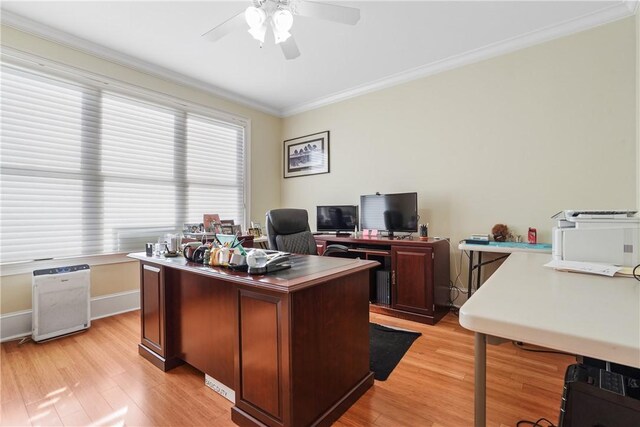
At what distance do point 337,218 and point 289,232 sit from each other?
4.15 ft

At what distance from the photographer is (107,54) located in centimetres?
299

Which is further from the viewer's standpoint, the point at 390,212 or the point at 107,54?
the point at 390,212

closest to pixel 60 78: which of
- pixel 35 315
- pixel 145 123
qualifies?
pixel 145 123

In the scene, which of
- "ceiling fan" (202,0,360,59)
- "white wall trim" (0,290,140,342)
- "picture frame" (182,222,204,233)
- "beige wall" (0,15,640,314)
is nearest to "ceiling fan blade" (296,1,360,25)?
"ceiling fan" (202,0,360,59)

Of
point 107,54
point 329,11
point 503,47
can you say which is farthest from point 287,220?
point 503,47

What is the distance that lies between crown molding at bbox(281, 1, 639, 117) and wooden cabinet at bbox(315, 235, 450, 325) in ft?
6.41

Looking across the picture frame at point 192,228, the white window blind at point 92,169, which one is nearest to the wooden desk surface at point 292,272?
the picture frame at point 192,228

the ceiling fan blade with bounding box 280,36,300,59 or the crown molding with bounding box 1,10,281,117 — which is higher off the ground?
the crown molding with bounding box 1,10,281,117

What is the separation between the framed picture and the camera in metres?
4.31

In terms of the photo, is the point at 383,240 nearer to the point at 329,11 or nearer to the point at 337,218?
the point at 337,218

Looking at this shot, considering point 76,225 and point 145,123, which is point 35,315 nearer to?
point 76,225

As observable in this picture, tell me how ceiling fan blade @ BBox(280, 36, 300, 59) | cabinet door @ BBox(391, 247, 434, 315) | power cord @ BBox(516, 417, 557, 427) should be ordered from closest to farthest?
power cord @ BBox(516, 417, 557, 427)
ceiling fan blade @ BBox(280, 36, 300, 59)
cabinet door @ BBox(391, 247, 434, 315)

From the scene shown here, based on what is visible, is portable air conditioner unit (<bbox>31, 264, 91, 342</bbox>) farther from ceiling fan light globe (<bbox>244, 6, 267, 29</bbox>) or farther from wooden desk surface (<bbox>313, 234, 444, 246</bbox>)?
ceiling fan light globe (<bbox>244, 6, 267, 29</bbox>)

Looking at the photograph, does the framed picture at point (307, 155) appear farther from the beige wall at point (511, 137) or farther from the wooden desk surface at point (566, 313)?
the wooden desk surface at point (566, 313)
